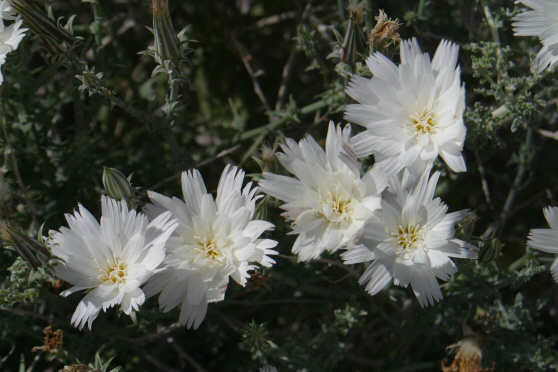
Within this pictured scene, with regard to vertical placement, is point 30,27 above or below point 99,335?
above

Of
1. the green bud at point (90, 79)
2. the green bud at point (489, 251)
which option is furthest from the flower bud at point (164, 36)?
the green bud at point (489, 251)

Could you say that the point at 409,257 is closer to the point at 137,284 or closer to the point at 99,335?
the point at 137,284

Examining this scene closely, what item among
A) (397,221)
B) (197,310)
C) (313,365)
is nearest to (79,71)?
(197,310)

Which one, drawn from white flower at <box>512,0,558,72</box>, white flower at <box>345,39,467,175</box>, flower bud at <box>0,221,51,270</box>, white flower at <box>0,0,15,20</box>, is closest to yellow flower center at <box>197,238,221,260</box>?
flower bud at <box>0,221,51,270</box>

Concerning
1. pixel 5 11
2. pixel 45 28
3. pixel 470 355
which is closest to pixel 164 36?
pixel 45 28

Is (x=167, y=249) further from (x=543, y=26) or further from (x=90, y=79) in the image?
(x=543, y=26)
